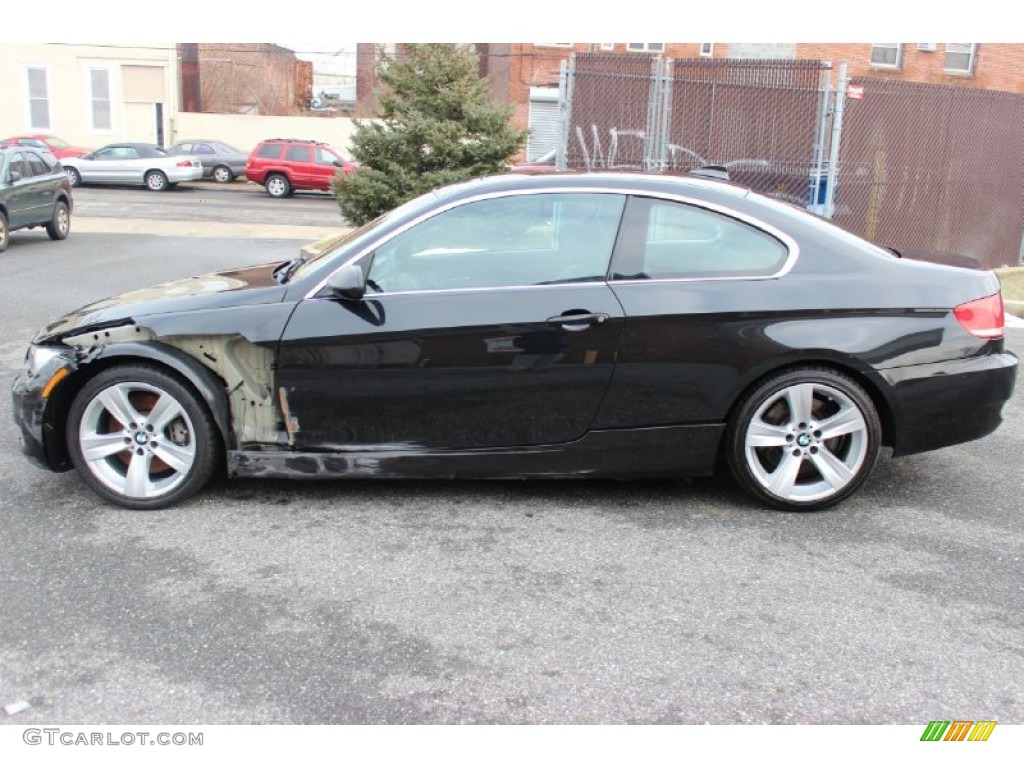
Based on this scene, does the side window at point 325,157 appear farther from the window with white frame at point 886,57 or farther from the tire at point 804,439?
the tire at point 804,439

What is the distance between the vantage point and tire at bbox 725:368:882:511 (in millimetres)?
4273

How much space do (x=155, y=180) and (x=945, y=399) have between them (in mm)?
27125

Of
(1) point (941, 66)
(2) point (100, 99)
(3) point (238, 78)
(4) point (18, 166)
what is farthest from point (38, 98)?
(1) point (941, 66)

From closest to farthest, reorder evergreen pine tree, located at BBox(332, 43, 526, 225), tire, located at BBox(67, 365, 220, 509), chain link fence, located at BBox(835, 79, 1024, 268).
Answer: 1. tire, located at BBox(67, 365, 220, 509)
2. evergreen pine tree, located at BBox(332, 43, 526, 225)
3. chain link fence, located at BBox(835, 79, 1024, 268)

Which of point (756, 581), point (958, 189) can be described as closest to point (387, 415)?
point (756, 581)

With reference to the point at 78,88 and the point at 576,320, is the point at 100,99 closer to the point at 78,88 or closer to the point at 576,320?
the point at 78,88

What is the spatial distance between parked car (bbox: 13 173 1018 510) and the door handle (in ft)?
0.03

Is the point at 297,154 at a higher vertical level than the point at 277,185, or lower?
higher

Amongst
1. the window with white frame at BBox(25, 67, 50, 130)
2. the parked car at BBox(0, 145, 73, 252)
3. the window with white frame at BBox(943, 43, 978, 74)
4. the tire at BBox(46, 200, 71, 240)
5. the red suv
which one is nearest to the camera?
the parked car at BBox(0, 145, 73, 252)

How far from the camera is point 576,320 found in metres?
4.16

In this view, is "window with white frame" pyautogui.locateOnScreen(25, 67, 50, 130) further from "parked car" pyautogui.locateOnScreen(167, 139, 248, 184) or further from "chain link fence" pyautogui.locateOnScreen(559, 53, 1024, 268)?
"chain link fence" pyautogui.locateOnScreen(559, 53, 1024, 268)

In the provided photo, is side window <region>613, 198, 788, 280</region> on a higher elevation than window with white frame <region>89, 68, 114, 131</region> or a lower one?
lower

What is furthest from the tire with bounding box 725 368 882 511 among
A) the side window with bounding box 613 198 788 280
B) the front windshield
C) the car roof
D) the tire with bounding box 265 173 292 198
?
the tire with bounding box 265 173 292 198

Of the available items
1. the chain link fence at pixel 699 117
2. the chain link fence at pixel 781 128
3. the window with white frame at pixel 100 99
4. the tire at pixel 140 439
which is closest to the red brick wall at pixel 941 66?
the chain link fence at pixel 781 128
